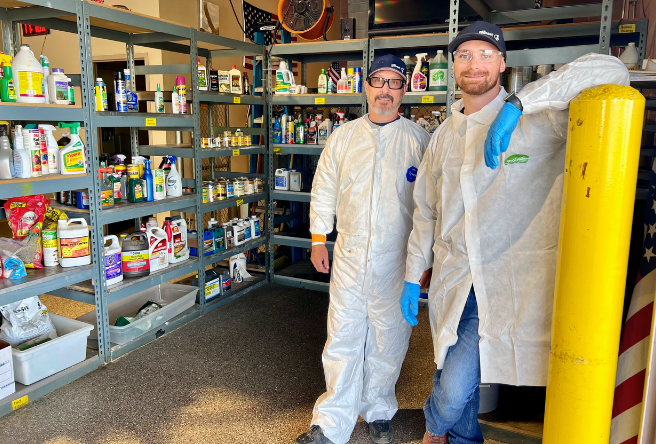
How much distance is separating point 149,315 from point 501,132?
9.04 feet

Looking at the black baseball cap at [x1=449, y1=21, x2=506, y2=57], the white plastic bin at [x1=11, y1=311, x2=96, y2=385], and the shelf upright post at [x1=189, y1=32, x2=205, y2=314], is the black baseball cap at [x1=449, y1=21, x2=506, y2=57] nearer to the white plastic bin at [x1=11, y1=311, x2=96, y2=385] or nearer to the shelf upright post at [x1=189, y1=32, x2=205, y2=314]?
the shelf upright post at [x1=189, y1=32, x2=205, y2=314]

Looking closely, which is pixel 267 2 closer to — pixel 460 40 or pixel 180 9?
pixel 180 9

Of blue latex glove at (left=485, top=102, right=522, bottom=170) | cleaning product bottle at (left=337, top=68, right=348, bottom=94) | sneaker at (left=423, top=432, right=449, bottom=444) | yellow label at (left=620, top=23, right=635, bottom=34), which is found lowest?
sneaker at (left=423, top=432, right=449, bottom=444)

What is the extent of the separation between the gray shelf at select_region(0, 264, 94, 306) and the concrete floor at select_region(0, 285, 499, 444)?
596mm

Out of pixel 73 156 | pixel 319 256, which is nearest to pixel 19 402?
pixel 73 156

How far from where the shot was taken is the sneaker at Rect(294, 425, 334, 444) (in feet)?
7.38

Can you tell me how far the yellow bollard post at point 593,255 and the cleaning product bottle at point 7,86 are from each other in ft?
8.67

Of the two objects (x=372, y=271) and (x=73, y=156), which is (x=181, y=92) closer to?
(x=73, y=156)

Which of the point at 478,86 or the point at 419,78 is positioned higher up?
the point at 419,78

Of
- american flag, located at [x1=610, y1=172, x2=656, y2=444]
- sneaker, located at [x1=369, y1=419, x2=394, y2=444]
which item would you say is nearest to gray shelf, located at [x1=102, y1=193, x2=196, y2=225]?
sneaker, located at [x1=369, y1=419, x2=394, y2=444]

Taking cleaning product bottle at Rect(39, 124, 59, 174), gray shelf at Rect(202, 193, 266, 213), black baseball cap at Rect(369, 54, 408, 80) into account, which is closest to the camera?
black baseball cap at Rect(369, 54, 408, 80)

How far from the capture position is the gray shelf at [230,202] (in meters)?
3.95

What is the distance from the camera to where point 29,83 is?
2.60 meters

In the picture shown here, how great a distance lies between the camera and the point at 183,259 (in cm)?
379
